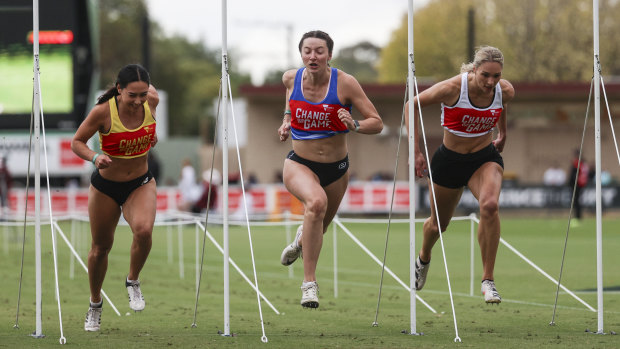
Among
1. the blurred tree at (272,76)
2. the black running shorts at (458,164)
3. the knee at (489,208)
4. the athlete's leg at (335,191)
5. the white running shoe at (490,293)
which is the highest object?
the blurred tree at (272,76)

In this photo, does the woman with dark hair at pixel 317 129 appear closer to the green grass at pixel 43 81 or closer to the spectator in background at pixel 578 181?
the green grass at pixel 43 81

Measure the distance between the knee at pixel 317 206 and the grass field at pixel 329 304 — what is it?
115cm

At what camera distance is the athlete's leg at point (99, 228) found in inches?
384

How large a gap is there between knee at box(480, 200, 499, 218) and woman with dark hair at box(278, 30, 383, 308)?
1283 millimetres

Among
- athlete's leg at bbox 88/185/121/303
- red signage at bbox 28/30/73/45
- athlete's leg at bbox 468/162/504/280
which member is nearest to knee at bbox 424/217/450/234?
athlete's leg at bbox 468/162/504/280

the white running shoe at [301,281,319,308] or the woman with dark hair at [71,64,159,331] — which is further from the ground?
the woman with dark hair at [71,64,159,331]

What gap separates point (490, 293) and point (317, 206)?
1.80 m

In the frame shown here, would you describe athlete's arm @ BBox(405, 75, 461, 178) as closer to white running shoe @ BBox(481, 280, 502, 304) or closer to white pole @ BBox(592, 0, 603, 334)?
white running shoe @ BBox(481, 280, 502, 304)

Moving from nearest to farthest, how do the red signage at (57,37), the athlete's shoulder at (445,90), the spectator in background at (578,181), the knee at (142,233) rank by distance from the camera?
the knee at (142,233), the athlete's shoulder at (445,90), the red signage at (57,37), the spectator in background at (578,181)

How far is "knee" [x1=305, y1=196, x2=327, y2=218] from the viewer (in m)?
9.54

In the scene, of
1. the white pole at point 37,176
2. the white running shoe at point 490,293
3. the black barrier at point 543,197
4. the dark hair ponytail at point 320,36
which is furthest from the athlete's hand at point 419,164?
the black barrier at point 543,197

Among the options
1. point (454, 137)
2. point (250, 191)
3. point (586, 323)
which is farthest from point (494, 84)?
point (250, 191)

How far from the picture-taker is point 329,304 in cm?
1309

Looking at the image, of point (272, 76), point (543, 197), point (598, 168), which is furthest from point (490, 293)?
point (272, 76)
